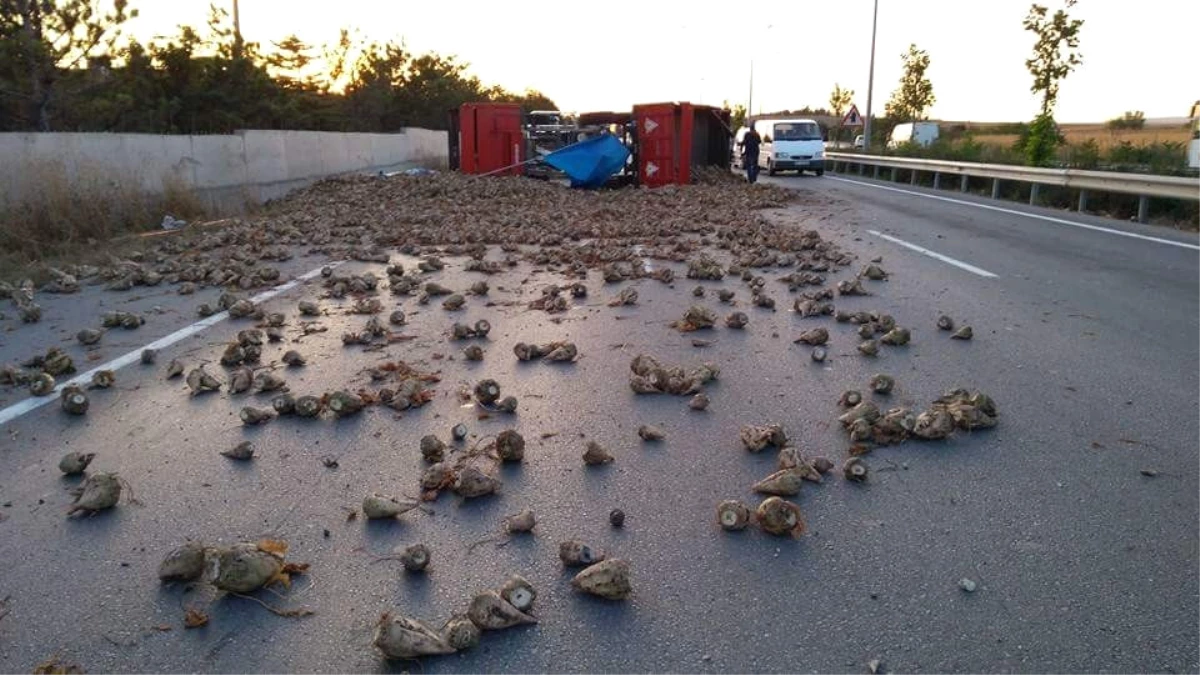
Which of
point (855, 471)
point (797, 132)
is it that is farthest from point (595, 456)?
point (797, 132)

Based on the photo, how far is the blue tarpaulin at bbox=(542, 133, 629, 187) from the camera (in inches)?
958

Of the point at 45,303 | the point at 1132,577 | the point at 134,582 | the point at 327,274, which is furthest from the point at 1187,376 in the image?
the point at 45,303

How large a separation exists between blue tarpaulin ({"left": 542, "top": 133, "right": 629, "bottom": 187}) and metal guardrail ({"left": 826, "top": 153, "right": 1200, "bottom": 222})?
30.7 ft

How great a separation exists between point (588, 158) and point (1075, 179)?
11.4 meters

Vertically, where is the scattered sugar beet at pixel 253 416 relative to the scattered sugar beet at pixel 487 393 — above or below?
below

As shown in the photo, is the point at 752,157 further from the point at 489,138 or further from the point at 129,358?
the point at 129,358

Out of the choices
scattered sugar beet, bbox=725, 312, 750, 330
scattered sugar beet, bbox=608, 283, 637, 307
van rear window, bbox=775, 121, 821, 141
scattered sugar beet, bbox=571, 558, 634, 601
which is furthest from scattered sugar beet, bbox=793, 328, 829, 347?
van rear window, bbox=775, 121, 821, 141

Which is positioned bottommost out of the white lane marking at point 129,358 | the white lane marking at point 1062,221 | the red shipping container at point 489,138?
the white lane marking at point 129,358

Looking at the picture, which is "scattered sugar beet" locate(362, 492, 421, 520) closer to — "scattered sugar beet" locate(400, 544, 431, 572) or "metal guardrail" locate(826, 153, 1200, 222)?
"scattered sugar beet" locate(400, 544, 431, 572)

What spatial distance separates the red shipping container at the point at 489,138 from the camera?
90.7 ft

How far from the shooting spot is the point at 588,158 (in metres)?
24.4

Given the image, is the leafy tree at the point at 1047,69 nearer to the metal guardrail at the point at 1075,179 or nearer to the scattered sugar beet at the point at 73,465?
the metal guardrail at the point at 1075,179

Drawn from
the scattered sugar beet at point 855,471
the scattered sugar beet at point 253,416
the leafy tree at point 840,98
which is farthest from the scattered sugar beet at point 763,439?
the leafy tree at point 840,98

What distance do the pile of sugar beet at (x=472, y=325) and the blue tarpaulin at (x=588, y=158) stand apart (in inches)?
220
